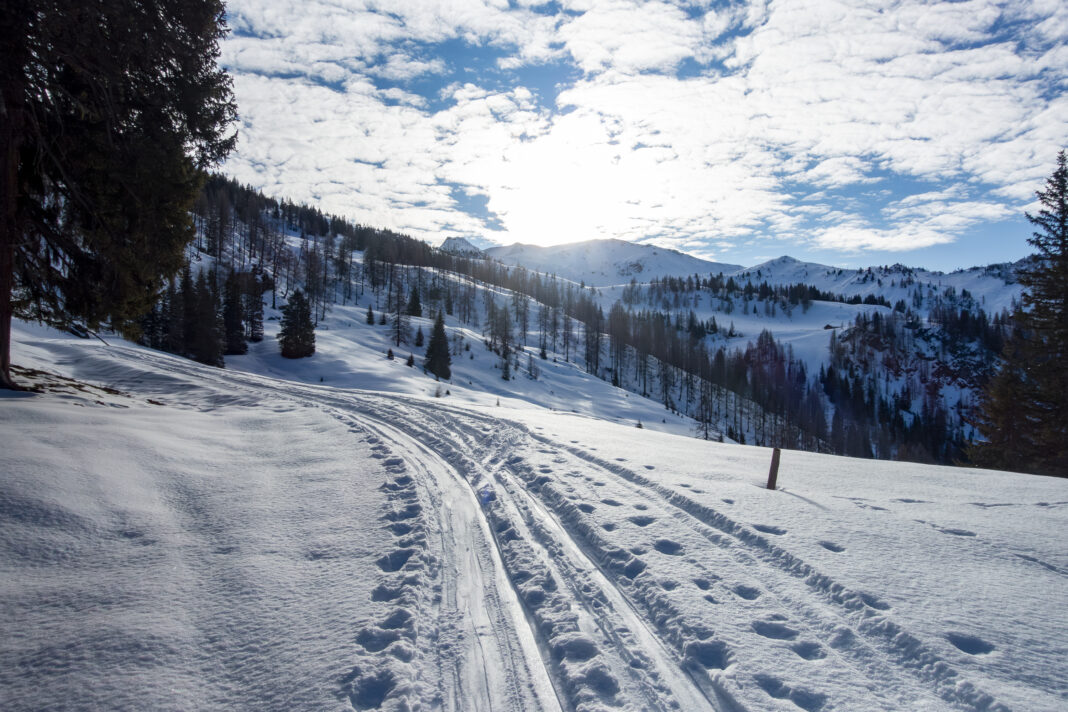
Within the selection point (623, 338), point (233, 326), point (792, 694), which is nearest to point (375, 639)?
point (792, 694)

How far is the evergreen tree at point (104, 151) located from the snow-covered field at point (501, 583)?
3.07 meters

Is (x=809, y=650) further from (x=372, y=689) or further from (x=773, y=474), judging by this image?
(x=773, y=474)

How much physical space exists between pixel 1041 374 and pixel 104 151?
28.4 m

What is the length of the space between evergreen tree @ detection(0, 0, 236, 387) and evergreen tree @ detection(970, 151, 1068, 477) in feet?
87.5

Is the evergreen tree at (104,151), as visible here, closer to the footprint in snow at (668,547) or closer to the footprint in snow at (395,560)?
the footprint in snow at (395,560)

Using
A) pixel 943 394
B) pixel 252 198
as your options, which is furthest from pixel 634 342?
pixel 252 198

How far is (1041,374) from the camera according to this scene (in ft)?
55.7

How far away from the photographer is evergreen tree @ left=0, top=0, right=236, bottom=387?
7.89 metres

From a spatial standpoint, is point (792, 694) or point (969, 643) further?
point (969, 643)

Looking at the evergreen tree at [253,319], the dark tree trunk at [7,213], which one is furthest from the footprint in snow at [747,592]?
the evergreen tree at [253,319]

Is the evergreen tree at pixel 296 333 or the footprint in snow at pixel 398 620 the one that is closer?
the footprint in snow at pixel 398 620

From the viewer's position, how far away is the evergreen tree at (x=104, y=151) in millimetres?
7891

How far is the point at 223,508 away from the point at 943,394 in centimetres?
17764

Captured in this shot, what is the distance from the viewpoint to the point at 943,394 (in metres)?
134
